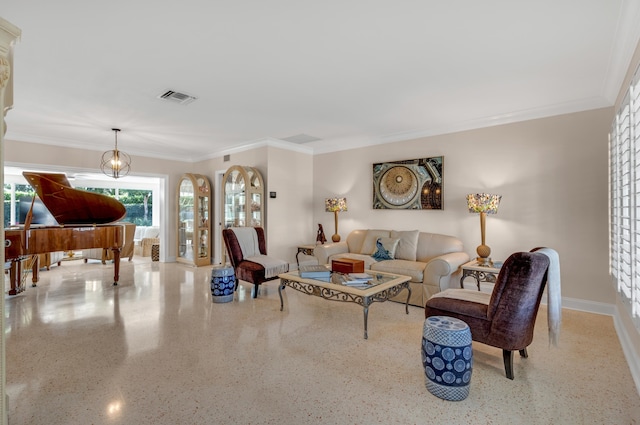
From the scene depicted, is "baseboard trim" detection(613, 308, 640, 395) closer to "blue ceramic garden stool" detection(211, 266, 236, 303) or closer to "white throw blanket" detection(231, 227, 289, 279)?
"white throw blanket" detection(231, 227, 289, 279)

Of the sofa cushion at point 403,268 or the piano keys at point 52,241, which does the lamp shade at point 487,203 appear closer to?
the sofa cushion at point 403,268

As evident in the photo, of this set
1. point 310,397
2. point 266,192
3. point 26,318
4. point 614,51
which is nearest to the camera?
point 310,397

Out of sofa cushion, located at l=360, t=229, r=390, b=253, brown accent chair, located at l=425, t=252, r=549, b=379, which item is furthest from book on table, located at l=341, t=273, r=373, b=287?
sofa cushion, located at l=360, t=229, r=390, b=253

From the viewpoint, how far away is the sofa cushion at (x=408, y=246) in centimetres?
455

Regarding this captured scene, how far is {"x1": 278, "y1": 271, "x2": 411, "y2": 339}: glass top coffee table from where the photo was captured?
2857 mm

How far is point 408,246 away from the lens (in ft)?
15.0

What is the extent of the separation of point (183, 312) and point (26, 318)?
1617 mm

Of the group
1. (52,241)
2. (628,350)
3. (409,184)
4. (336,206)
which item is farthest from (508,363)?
(52,241)

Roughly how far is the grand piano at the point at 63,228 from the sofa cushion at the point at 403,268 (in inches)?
154

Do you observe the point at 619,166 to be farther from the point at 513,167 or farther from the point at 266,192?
the point at 266,192

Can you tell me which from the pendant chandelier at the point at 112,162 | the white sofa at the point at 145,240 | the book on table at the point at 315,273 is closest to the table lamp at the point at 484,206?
the book on table at the point at 315,273

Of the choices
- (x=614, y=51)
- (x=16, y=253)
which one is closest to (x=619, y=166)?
(x=614, y=51)

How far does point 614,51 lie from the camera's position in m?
2.54

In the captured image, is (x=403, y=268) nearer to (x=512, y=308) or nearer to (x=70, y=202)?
(x=512, y=308)
